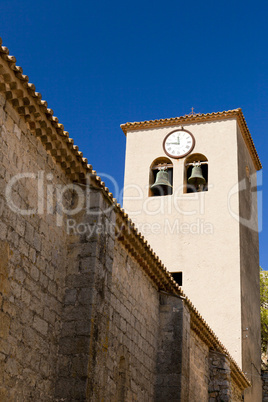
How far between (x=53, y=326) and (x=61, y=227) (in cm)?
131

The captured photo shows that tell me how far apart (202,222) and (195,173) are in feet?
4.87

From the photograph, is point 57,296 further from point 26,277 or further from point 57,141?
point 57,141

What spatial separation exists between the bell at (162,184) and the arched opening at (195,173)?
610 mm

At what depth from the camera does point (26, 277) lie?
268 inches

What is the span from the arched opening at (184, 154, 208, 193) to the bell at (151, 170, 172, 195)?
61cm

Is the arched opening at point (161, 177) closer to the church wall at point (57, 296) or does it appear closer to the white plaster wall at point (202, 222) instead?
the white plaster wall at point (202, 222)

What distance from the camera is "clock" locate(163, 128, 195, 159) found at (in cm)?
1883

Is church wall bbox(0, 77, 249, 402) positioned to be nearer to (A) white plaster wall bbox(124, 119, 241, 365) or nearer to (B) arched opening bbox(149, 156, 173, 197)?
(A) white plaster wall bbox(124, 119, 241, 365)

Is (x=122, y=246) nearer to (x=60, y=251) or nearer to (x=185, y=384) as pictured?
(x=60, y=251)

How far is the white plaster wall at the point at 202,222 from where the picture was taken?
656 inches

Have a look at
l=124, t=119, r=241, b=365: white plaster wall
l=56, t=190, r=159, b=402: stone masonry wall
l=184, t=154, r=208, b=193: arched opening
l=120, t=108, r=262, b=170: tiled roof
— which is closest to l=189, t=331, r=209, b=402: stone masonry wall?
l=56, t=190, r=159, b=402: stone masonry wall

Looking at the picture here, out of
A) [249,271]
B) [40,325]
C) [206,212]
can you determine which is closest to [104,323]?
[40,325]

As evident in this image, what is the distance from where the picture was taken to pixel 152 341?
35.2 ft

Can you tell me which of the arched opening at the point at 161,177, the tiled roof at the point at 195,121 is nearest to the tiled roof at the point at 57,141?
the arched opening at the point at 161,177
